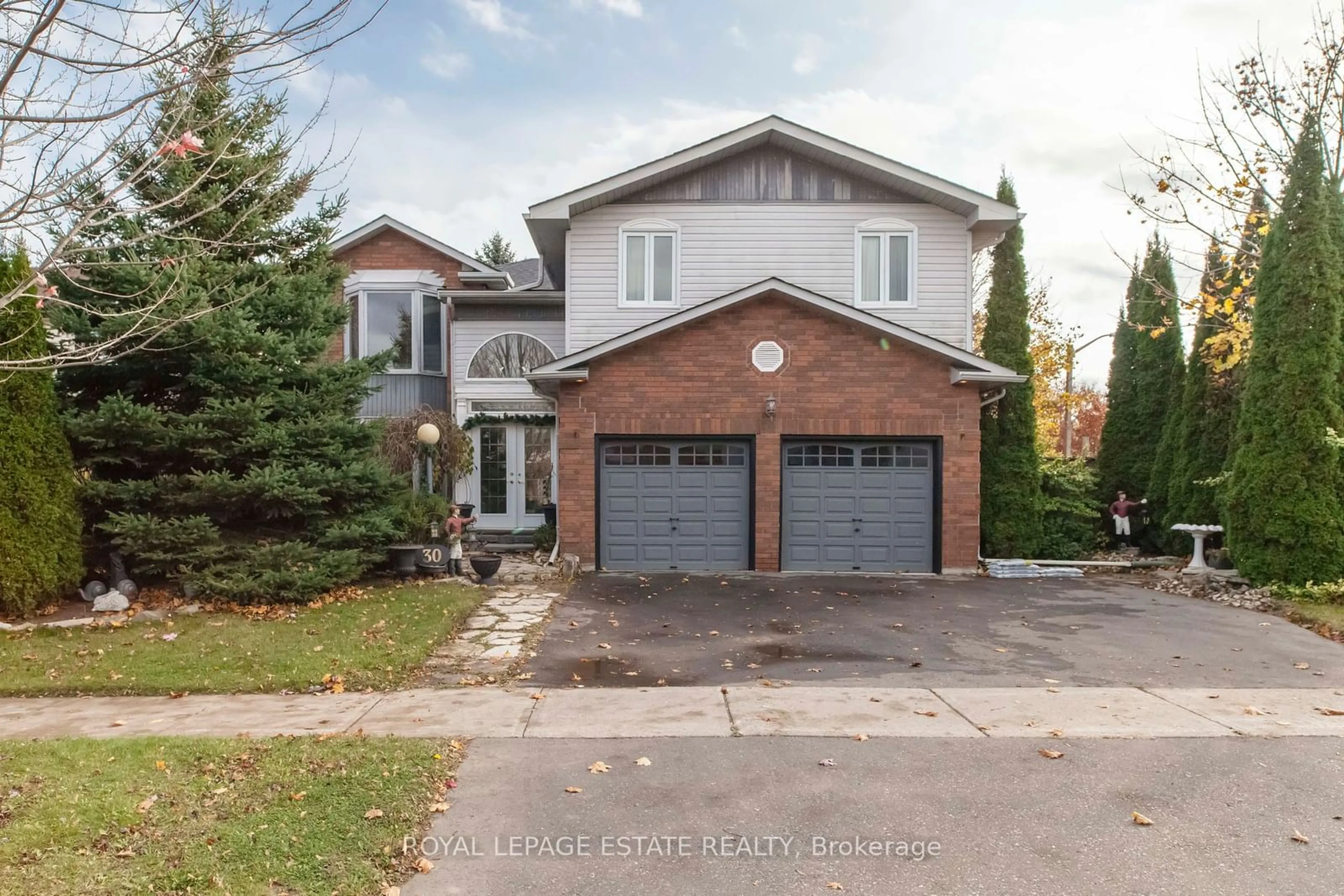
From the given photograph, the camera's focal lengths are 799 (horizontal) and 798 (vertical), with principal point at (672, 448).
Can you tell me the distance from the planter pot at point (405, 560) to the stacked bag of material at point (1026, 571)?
9.57 m

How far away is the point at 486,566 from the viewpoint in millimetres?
12023

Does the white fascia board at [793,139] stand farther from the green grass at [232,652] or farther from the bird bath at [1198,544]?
the green grass at [232,652]

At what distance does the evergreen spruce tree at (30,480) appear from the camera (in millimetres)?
9383

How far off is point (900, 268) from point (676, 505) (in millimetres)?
6475

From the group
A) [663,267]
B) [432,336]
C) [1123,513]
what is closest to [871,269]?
[663,267]

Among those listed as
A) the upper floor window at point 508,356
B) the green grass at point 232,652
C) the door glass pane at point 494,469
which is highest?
the upper floor window at point 508,356

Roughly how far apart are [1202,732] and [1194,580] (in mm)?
8782

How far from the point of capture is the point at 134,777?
188 inches

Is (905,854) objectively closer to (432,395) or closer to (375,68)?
(375,68)

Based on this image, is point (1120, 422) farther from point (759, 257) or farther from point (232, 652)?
point (232, 652)

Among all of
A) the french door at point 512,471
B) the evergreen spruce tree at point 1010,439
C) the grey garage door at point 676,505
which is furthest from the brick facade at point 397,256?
the evergreen spruce tree at point 1010,439

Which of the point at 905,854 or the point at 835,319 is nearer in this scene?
the point at 905,854

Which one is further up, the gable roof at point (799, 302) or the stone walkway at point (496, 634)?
the gable roof at point (799, 302)

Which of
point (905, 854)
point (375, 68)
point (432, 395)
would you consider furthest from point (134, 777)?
point (432, 395)
